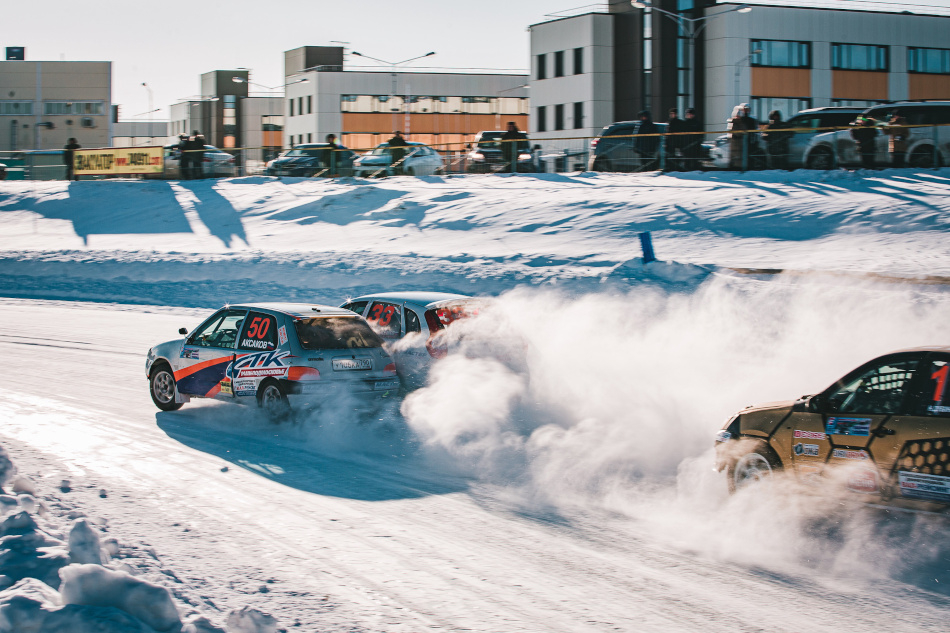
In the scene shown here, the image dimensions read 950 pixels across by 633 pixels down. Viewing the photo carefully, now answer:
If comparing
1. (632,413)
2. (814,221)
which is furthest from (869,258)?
(632,413)

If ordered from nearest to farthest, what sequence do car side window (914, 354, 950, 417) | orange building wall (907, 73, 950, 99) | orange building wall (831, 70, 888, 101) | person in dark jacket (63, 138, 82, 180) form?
car side window (914, 354, 950, 417) → person in dark jacket (63, 138, 82, 180) → orange building wall (831, 70, 888, 101) → orange building wall (907, 73, 950, 99)

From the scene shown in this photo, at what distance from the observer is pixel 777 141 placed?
23703 millimetres

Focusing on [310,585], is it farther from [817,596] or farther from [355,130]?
[355,130]

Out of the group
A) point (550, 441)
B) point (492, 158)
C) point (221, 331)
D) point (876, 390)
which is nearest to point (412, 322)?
point (221, 331)

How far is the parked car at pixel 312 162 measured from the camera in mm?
34406

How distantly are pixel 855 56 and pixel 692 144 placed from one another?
38.4 m

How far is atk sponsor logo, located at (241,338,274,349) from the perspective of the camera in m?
9.94

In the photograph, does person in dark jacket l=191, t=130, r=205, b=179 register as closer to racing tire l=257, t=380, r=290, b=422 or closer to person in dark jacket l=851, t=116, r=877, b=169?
person in dark jacket l=851, t=116, r=877, b=169

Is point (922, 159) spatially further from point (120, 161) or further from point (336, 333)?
point (120, 161)

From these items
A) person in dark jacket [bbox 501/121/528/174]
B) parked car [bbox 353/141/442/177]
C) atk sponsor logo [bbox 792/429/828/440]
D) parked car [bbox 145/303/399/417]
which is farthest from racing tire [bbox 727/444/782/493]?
parked car [bbox 353/141/442/177]

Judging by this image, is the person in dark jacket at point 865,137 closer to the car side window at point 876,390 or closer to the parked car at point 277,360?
the parked car at point 277,360

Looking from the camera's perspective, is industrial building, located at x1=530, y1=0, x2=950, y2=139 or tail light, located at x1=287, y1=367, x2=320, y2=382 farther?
industrial building, located at x1=530, y1=0, x2=950, y2=139

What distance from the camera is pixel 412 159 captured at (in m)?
33.1

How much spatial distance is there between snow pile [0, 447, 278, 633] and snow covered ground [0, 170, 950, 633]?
0.09m
